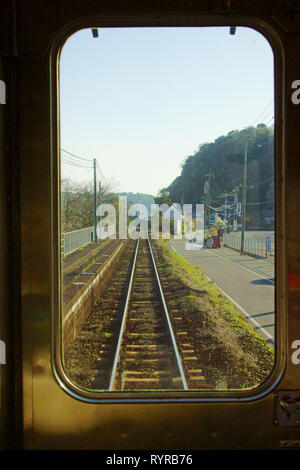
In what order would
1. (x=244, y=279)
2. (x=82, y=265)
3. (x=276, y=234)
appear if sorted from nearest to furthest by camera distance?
(x=276, y=234), (x=244, y=279), (x=82, y=265)

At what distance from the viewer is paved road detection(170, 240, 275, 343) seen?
67.0 inches

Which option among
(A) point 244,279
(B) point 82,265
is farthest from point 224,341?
(B) point 82,265

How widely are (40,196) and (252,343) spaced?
1121 millimetres

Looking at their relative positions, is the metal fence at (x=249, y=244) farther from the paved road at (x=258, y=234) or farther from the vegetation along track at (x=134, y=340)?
the vegetation along track at (x=134, y=340)

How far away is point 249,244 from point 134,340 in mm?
728

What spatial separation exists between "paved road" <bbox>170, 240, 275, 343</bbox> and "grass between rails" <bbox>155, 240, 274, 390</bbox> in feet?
0.11

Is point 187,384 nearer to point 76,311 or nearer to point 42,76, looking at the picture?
point 76,311

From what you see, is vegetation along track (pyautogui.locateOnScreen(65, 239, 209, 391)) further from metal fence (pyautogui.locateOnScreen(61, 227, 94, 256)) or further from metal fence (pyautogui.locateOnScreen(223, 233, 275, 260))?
metal fence (pyautogui.locateOnScreen(223, 233, 275, 260))

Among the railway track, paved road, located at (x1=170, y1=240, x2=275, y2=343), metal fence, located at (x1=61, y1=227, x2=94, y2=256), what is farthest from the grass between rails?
metal fence, located at (x1=61, y1=227, x2=94, y2=256)

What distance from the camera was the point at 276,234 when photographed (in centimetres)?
169

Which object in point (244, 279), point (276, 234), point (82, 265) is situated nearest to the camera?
point (276, 234)

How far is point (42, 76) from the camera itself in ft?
5.50

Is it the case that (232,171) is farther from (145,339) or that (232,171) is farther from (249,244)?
(145,339)
